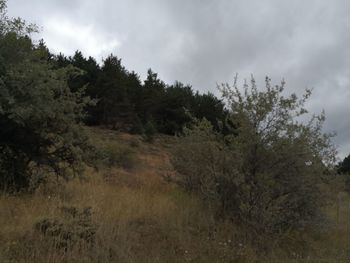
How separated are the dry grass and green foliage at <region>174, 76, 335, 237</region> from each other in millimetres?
446

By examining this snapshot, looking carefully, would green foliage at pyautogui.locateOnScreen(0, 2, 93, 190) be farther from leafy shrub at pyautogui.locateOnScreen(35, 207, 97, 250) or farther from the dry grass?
leafy shrub at pyautogui.locateOnScreen(35, 207, 97, 250)

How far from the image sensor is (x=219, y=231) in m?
Result: 10.2

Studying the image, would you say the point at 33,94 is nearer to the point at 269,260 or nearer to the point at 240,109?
the point at 240,109

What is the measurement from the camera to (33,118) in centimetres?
1090

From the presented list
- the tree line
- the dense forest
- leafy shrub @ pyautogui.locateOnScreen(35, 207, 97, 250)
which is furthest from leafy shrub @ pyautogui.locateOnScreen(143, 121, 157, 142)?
leafy shrub @ pyautogui.locateOnScreen(35, 207, 97, 250)

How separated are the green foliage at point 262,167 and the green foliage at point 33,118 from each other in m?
3.00

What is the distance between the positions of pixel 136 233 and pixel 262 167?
131 inches

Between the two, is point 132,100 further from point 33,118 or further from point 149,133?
point 33,118

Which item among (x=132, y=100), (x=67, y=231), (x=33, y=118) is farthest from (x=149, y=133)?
(x=67, y=231)

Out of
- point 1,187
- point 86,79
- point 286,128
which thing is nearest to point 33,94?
point 1,187

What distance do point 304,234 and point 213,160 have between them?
2.97 meters

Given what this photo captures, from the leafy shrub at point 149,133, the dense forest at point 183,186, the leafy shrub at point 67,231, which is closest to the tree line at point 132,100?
the leafy shrub at point 149,133

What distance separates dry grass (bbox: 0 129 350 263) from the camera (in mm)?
7527

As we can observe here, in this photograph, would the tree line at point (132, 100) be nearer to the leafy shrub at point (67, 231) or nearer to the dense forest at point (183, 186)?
the dense forest at point (183, 186)
